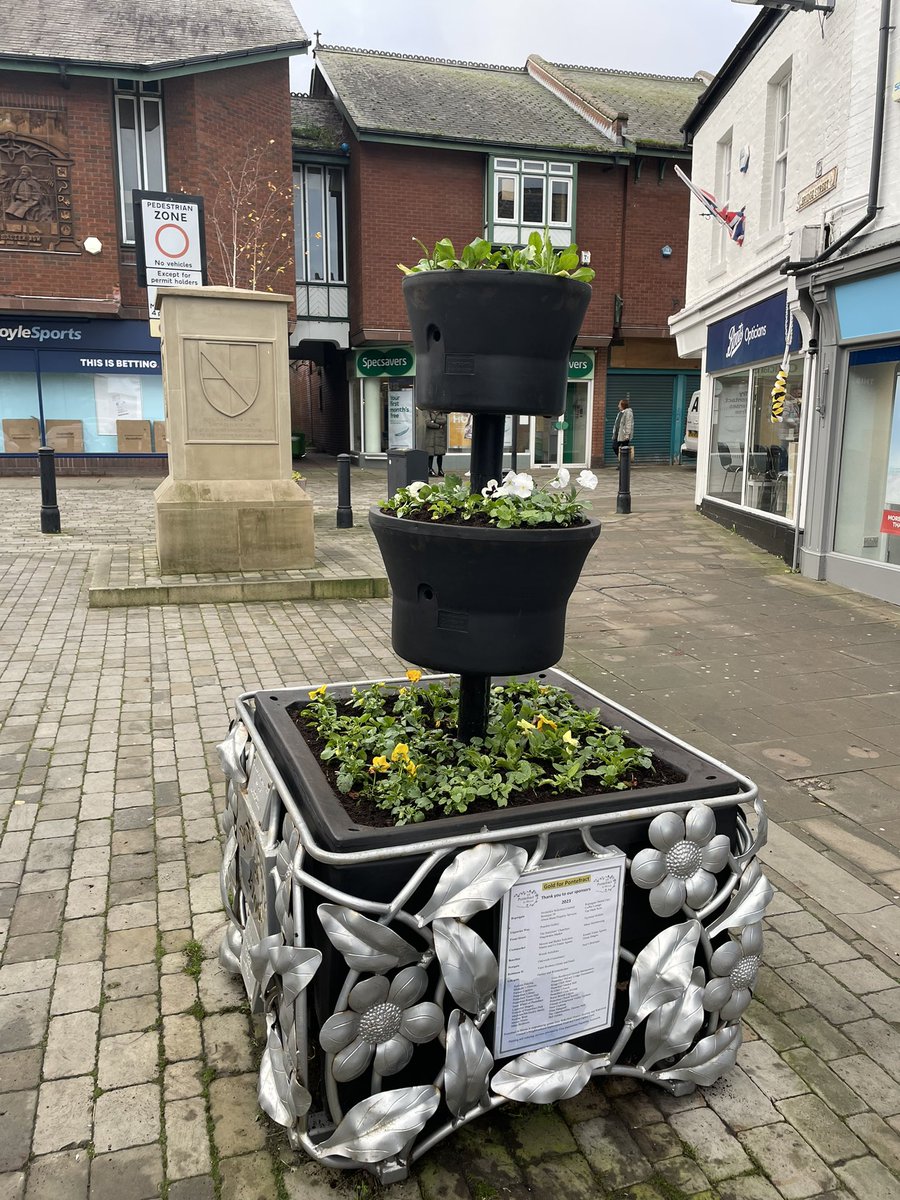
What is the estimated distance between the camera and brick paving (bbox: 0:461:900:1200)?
2.40m

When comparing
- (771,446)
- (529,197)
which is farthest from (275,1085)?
(529,197)

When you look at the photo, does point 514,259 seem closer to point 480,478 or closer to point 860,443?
point 480,478

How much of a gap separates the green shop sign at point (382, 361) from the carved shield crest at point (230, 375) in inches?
613

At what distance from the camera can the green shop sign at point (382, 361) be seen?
24.2 metres

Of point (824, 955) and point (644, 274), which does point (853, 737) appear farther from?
point (644, 274)

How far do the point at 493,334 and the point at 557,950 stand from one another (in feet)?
5.56

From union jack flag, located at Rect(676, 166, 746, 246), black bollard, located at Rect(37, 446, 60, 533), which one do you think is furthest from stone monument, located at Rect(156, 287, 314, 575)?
union jack flag, located at Rect(676, 166, 746, 246)

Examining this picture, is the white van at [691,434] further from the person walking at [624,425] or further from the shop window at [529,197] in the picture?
the shop window at [529,197]

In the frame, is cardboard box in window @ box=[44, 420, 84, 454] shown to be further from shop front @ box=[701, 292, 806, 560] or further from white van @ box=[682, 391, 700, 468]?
white van @ box=[682, 391, 700, 468]

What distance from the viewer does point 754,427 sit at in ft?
42.6

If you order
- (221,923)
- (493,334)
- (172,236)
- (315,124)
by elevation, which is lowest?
(221,923)

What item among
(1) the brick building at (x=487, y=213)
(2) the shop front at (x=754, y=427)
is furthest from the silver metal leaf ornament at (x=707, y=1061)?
(1) the brick building at (x=487, y=213)

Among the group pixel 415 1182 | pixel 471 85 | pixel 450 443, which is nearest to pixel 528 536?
pixel 415 1182

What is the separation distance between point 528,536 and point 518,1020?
129cm
